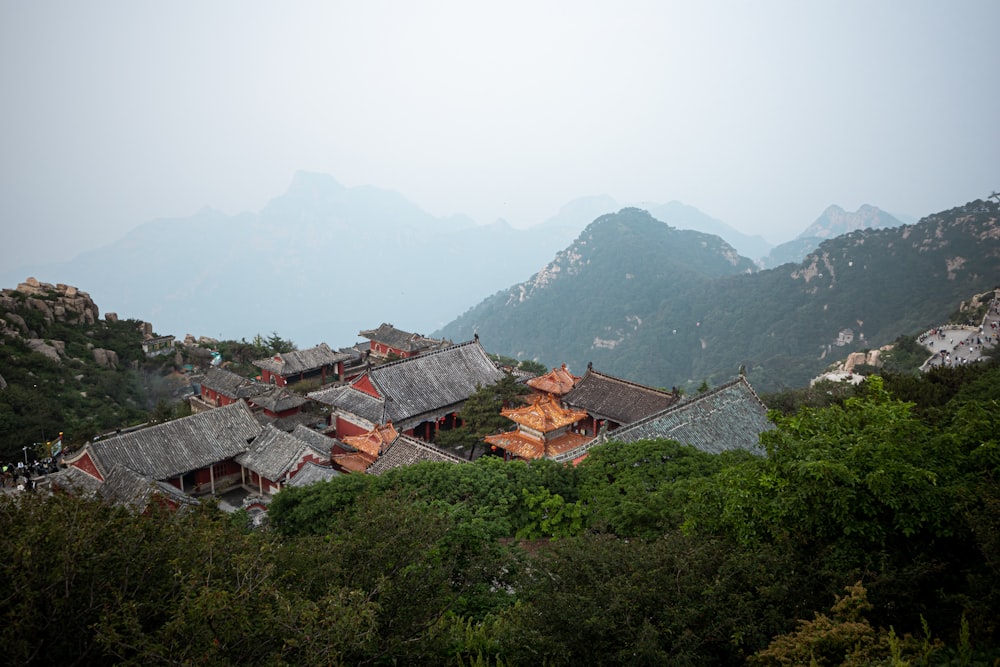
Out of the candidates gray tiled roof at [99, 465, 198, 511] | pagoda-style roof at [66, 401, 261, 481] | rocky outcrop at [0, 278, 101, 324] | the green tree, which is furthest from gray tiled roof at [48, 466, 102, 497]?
rocky outcrop at [0, 278, 101, 324]

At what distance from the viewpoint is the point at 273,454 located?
2442 centimetres

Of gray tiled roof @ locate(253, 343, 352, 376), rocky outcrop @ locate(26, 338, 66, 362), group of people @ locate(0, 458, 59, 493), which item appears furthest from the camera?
gray tiled roof @ locate(253, 343, 352, 376)

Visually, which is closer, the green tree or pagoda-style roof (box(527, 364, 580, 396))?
the green tree

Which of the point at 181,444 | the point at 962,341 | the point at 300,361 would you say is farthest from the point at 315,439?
the point at 962,341

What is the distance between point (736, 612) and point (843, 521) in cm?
221

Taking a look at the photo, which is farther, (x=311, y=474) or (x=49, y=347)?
(x=49, y=347)

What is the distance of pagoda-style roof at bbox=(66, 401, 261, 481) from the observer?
76.3ft

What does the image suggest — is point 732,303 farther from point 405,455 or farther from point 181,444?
point 181,444

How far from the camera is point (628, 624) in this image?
7.98m

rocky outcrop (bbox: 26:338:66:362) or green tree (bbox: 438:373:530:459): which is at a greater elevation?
rocky outcrop (bbox: 26:338:66:362)

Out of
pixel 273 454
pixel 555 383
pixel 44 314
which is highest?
pixel 44 314

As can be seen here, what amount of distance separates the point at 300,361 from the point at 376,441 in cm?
1866

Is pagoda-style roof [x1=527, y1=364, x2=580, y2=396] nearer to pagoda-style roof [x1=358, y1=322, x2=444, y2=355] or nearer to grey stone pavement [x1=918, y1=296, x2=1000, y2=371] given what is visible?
pagoda-style roof [x1=358, y1=322, x2=444, y2=355]

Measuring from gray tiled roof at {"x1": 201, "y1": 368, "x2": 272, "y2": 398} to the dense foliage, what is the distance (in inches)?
937
